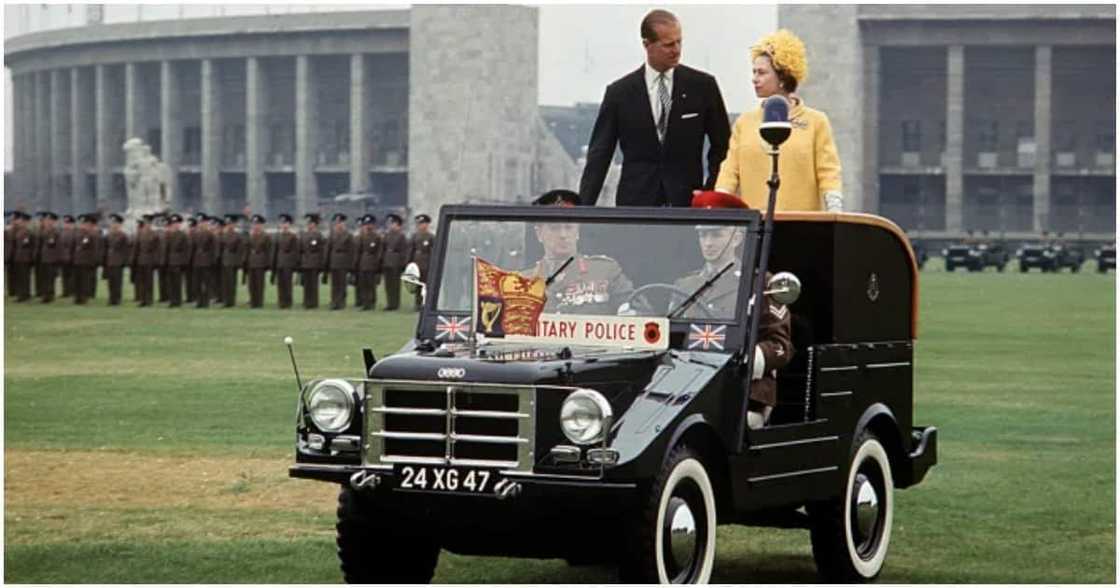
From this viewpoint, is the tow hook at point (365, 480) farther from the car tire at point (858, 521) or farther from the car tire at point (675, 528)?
the car tire at point (858, 521)

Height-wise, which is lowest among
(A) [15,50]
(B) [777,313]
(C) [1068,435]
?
(C) [1068,435]

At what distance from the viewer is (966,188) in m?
108

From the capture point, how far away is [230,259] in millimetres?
40156

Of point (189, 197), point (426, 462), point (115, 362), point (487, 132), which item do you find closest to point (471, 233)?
point (426, 462)

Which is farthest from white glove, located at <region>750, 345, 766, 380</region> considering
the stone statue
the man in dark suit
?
the stone statue

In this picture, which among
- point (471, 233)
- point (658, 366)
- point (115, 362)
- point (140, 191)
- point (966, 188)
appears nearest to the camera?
point (658, 366)

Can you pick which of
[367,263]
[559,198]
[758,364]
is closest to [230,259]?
[367,263]

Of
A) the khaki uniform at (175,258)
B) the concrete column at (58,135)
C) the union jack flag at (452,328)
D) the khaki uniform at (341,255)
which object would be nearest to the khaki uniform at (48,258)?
the khaki uniform at (175,258)

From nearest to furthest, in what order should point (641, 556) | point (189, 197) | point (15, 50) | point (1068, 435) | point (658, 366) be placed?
point (641, 556)
point (658, 366)
point (1068, 435)
point (189, 197)
point (15, 50)

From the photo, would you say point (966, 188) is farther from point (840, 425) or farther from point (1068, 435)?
point (840, 425)

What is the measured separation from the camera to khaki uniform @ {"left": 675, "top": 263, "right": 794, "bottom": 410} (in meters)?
8.51

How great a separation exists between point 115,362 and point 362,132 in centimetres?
9038

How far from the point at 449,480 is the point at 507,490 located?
0.71 feet

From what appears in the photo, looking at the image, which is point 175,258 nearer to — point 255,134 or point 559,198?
point 559,198
